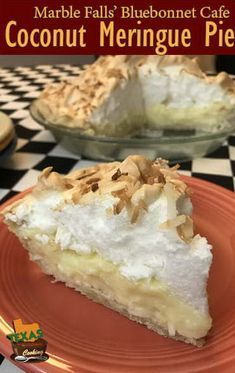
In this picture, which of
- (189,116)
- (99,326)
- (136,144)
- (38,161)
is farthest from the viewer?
(189,116)

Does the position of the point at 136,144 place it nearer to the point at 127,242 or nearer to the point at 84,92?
the point at 84,92

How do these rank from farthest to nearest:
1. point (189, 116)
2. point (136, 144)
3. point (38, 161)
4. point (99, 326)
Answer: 1. point (189, 116)
2. point (38, 161)
3. point (136, 144)
4. point (99, 326)

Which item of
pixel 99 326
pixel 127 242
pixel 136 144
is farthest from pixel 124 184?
pixel 136 144

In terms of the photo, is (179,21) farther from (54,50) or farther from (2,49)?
(2,49)

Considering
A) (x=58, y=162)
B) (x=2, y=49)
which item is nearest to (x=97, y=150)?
(x=58, y=162)

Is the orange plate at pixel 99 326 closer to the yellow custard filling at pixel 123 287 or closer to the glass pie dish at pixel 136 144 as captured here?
the yellow custard filling at pixel 123 287

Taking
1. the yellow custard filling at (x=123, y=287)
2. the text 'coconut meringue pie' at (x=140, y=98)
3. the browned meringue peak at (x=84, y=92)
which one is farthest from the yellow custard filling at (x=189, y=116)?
the yellow custard filling at (x=123, y=287)
